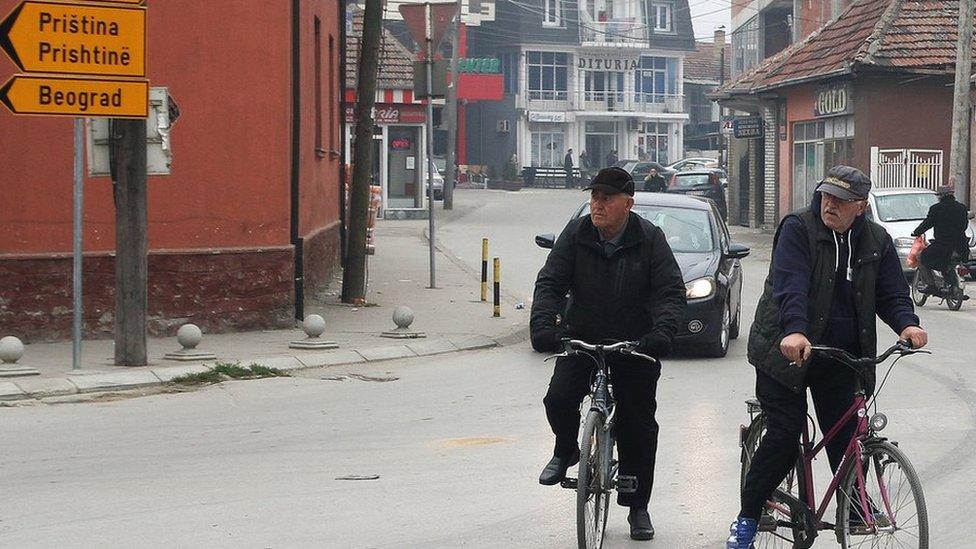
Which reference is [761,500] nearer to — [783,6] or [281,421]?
[281,421]

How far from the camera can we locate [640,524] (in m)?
7.21

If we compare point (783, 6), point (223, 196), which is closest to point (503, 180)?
point (783, 6)

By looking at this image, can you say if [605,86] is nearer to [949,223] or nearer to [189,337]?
[949,223]

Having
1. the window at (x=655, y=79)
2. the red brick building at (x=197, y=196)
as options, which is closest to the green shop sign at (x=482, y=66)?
the window at (x=655, y=79)

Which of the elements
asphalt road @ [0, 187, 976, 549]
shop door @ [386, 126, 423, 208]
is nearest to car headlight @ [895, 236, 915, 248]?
asphalt road @ [0, 187, 976, 549]

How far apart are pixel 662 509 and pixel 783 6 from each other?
47926mm

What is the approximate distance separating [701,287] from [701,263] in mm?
449

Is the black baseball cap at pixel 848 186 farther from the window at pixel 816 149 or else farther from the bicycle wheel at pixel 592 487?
the window at pixel 816 149

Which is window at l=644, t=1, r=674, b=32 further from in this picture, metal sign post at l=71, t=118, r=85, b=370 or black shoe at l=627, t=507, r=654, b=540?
black shoe at l=627, t=507, r=654, b=540

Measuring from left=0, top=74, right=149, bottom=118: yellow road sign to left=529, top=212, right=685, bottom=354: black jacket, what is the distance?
A: 6.75m

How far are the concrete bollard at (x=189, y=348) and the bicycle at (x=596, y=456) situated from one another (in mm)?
7493

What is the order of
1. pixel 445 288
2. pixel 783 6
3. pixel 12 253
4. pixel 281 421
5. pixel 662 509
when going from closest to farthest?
pixel 662 509 < pixel 281 421 < pixel 12 253 < pixel 445 288 < pixel 783 6

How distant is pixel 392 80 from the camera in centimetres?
4388

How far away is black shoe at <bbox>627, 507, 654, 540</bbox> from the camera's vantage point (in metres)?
7.19
